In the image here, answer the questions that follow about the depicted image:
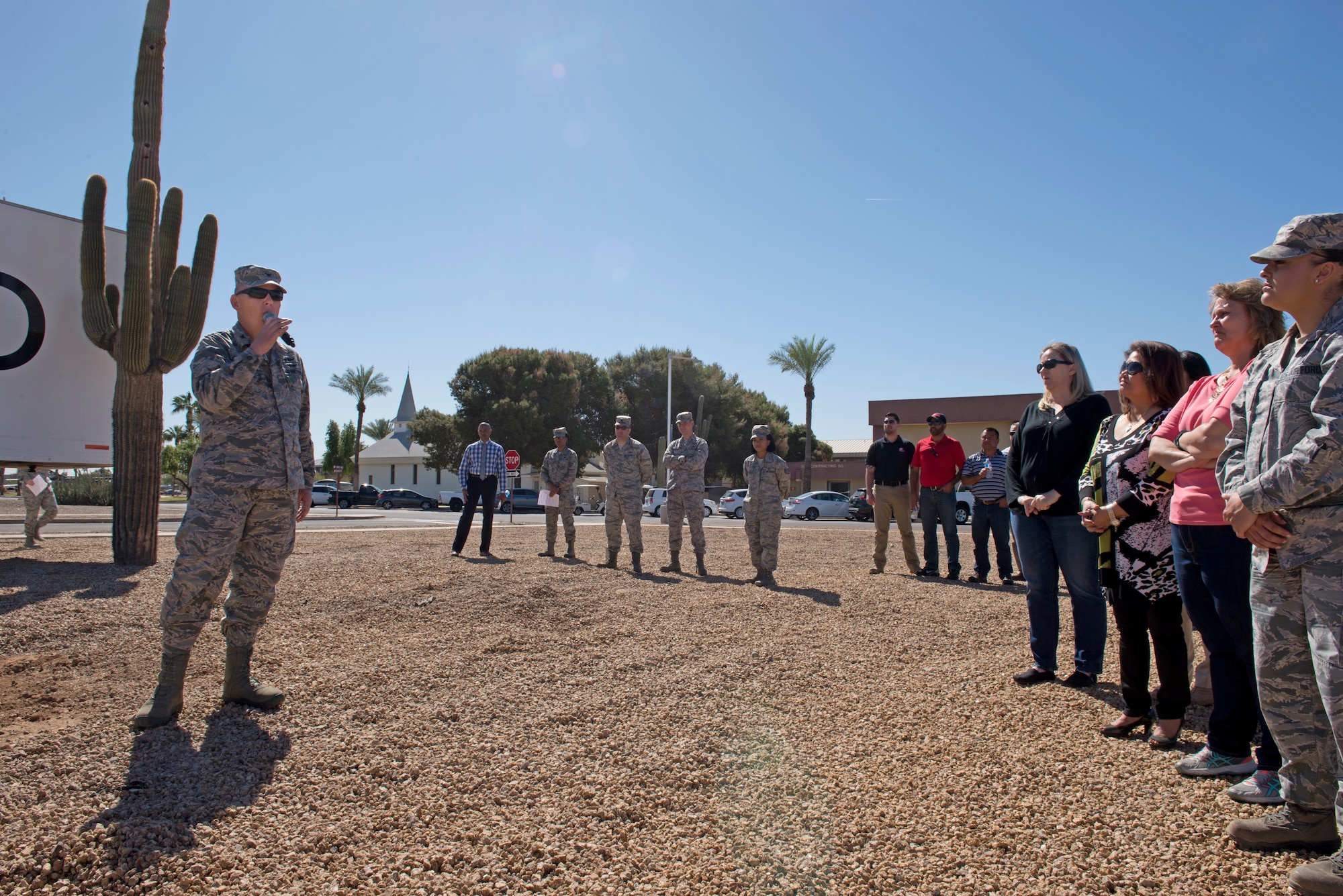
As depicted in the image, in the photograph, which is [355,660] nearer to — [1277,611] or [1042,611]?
[1042,611]

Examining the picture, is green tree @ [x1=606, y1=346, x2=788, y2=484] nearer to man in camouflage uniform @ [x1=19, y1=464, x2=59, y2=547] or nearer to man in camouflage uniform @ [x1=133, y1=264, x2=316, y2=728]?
man in camouflage uniform @ [x1=19, y1=464, x2=59, y2=547]

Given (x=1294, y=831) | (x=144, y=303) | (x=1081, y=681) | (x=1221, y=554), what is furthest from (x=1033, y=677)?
(x=144, y=303)

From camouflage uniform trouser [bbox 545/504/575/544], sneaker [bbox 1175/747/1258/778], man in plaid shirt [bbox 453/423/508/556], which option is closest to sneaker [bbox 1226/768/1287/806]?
sneaker [bbox 1175/747/1258/778]

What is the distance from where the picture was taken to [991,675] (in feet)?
12.5

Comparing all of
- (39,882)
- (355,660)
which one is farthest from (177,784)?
(355,660)

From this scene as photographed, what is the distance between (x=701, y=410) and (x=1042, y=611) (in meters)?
38.2

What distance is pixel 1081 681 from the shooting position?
3590 millimetres

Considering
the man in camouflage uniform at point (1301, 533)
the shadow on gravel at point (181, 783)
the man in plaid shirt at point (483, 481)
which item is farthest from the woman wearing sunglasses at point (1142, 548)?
the man in plaid shirt at point (483, 481)

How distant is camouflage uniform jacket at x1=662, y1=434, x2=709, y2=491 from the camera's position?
316 inches

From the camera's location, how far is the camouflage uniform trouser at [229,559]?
117 inches

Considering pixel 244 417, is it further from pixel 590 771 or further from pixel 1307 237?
pixel 1307 237

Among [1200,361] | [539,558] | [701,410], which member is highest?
[701,410]

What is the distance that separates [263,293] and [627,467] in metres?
5.43

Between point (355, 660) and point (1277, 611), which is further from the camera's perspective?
point (355, 660)
